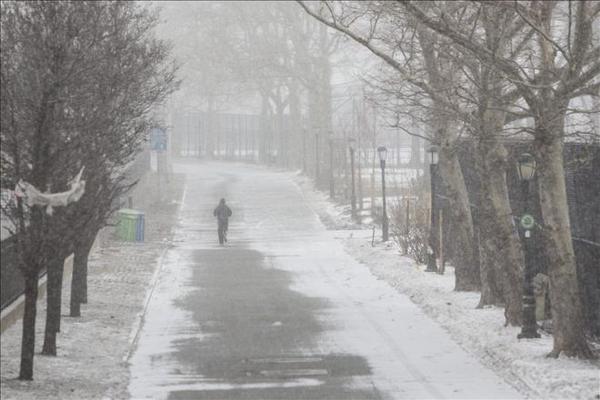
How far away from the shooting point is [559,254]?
50.8ft

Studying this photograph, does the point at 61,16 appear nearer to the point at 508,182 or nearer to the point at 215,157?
the point at 508,182

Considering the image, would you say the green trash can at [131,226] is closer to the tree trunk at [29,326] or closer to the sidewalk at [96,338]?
A: the sidewalk at [96,338]

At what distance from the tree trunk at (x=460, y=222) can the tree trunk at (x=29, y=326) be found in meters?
10.5

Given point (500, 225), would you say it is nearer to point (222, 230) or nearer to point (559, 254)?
point (559, 254)

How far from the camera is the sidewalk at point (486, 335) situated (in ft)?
46.7

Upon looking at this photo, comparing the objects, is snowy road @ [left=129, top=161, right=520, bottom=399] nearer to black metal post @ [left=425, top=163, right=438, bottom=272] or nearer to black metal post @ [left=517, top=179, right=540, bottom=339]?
black metal post @ [left=517, top=179, right=540, bottom=339]

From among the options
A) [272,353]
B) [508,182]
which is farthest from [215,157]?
[272,353]

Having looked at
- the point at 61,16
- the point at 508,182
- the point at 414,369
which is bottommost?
the point at 414,369

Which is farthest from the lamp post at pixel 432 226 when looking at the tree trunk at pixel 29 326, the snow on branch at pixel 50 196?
the snow on branch at pixel 50 196

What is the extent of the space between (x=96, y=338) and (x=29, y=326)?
13.2 feet

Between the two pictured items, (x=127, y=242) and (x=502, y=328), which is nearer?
(x=502, y=328)

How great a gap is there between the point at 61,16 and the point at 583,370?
806cm

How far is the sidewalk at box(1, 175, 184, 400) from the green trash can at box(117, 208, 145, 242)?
5.51ft

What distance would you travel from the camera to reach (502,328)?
18.3m
